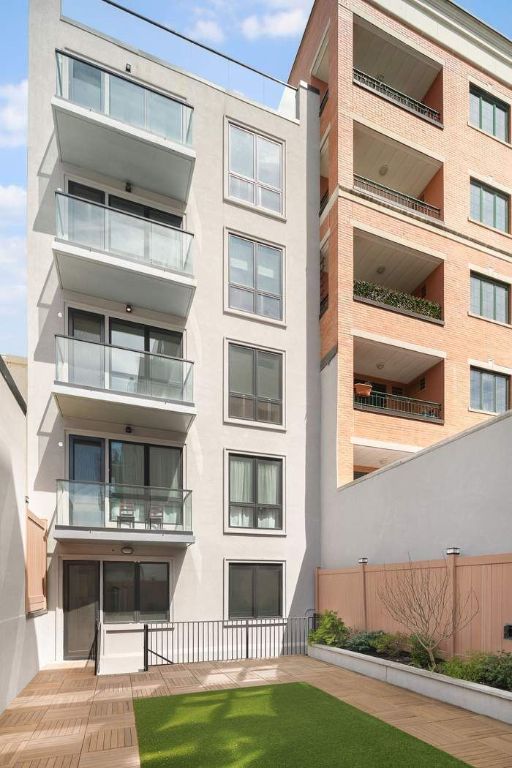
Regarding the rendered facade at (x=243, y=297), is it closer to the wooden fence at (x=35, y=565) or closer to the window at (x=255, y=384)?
the window at (x=255, y=384)

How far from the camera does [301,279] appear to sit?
1789 cm

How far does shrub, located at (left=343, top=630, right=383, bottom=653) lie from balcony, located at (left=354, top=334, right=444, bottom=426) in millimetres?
6495

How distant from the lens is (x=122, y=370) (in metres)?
14.1

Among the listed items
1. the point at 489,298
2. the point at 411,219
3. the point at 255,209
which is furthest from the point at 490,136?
the point at 255,209

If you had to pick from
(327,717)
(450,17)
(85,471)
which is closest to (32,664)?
(85,471)

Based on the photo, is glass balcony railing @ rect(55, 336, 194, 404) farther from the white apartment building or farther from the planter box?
the planter box

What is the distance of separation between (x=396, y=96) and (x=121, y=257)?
1232cm

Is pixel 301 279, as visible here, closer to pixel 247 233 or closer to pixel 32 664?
pixel 247 233

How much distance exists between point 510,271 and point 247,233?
32.9 feet

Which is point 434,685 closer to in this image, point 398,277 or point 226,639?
point 226,639

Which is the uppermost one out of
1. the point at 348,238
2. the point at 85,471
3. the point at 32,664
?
the point at 348,238

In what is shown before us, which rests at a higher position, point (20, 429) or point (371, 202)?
point (371, 202)

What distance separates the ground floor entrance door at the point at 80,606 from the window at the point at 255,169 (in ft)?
38.8

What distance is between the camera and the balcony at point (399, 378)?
1731 cm
